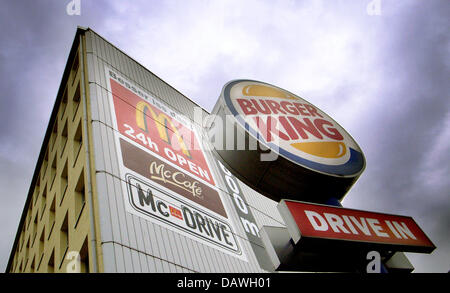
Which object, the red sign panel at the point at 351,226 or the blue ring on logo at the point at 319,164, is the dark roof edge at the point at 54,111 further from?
the red sign panel at the point at 351,226

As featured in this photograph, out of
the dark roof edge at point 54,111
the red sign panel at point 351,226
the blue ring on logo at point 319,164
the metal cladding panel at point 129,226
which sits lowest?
the red sign panel at point 351,226

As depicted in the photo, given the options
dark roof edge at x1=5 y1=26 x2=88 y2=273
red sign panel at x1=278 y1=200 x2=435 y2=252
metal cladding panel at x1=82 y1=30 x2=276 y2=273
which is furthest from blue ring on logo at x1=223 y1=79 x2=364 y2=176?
dark roof edge at x1=5 y1=26 x2=88 y2=273

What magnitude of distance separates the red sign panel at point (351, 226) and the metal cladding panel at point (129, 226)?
523 cm

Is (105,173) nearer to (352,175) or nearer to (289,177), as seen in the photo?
(289,177)

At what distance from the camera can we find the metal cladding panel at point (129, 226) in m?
9.27

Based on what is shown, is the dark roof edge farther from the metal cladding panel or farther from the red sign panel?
the red sign panel

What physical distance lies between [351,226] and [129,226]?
6.41m

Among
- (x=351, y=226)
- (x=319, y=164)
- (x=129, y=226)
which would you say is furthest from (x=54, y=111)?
(x=351, y=226)

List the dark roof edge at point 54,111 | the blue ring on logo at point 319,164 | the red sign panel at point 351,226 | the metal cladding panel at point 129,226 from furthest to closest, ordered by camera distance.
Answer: the dark roof edge at point 54,111, the metal cladding panel at point 129,226, the blue ring on logo at point 319,164, the red sign panel at point 351,226

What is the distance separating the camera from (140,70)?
19.0 meters

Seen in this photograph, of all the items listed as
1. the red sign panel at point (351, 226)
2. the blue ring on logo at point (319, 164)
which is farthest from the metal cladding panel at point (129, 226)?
the red sign panel at point (351, 226)

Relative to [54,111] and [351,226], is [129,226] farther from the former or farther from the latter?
[54,111]

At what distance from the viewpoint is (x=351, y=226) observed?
17.4 ft
